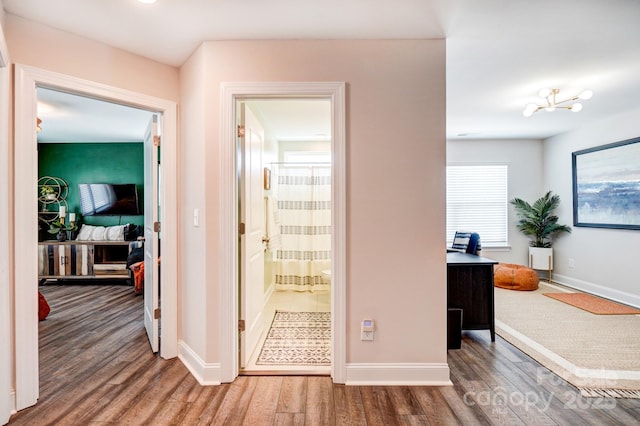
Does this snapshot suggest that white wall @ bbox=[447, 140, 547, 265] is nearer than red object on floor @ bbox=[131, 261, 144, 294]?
No

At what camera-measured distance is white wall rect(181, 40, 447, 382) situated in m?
Result: 2.17

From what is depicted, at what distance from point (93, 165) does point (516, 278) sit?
715 centimetres

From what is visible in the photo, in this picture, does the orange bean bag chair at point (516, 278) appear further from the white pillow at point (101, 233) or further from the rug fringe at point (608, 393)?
the white pillow at point (101, 233)

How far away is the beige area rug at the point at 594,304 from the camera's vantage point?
3674 mm

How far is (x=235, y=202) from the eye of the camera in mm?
2219

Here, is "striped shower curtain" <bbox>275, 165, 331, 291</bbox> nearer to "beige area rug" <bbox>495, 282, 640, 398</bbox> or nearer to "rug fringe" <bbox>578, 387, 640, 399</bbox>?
"beige area rug" <bbox>495, 282, 640, 398</bbox>

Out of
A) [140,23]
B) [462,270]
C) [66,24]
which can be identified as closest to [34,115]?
[66,24]

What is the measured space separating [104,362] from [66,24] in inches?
96.4

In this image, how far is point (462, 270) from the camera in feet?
9.55

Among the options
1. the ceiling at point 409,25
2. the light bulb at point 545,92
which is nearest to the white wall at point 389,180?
the ceiling at point 409,25

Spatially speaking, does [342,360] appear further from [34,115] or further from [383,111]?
[34,115]

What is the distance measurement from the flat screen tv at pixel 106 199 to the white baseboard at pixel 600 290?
7235mm

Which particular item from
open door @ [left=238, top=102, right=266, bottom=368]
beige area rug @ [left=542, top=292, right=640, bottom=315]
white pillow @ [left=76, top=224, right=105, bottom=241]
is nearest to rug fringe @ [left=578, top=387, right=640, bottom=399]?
beige area rug @ [left=542, top=292, right=640, bottom=315]

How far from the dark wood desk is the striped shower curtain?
1898 mm
